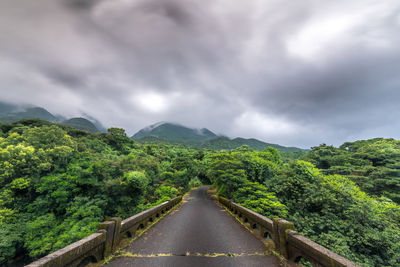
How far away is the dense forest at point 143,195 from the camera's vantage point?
6488 mm

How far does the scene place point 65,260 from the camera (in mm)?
2156

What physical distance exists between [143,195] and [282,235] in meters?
13.1

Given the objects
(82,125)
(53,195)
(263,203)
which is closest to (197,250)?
(263,203)

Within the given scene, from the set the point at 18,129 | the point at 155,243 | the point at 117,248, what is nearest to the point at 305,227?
the point at 155,243

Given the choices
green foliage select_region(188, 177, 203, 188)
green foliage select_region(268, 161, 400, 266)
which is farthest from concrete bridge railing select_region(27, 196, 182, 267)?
green foliage select_region(188, 177, 203, 188)

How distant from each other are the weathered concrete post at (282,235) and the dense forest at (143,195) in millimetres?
3865

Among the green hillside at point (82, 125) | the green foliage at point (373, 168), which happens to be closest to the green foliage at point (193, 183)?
the green foliage at point (373, 168)

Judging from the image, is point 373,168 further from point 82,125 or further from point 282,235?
point 82,125

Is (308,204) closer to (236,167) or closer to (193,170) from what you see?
(236,167)

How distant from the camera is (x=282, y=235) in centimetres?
324

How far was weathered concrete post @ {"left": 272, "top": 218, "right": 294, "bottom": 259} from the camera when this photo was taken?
3.18 metres

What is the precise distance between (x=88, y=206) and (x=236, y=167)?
11800mm

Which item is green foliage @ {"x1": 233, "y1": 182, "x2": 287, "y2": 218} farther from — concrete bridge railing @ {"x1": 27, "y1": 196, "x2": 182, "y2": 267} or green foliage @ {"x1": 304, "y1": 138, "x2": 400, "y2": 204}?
green foliage @ {"x1": 304, "y1": 138, "x2": 400, "y2": 204}

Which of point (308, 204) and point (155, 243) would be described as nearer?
point (155, 243)
